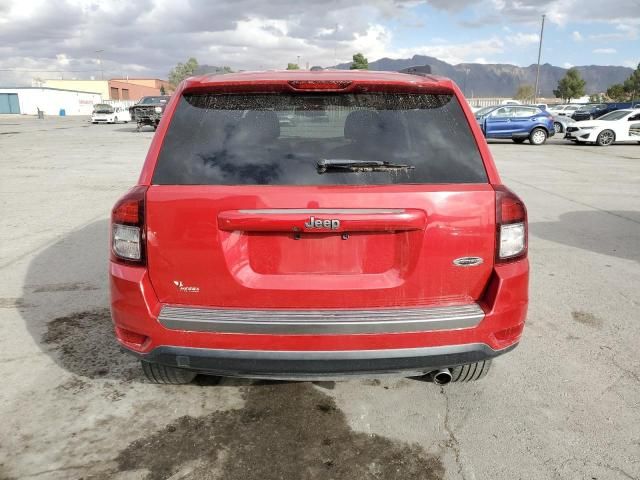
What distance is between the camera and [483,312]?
238cm

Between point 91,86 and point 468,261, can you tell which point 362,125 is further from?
point 91,86

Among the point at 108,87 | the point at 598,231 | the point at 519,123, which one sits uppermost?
the point at 108,87

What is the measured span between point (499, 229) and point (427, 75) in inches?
41.6

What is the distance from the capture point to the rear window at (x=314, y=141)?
233cm

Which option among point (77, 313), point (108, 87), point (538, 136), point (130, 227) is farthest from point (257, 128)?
point (108, 87)

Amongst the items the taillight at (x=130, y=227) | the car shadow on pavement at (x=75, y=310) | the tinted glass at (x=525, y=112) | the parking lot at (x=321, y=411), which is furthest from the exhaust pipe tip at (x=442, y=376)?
the tinted glass at (x=525, y=112)

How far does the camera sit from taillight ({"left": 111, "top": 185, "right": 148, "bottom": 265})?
7.73 ft

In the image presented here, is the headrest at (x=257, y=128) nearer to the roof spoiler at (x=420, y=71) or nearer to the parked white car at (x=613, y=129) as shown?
the roof spoiler at (x=420, y=71)

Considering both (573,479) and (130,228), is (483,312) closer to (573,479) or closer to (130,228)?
(573,479)

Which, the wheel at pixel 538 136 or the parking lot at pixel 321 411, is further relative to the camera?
the wheel at pixel 538 136

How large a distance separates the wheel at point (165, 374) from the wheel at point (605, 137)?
24.1m

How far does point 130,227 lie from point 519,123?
23.6 metres

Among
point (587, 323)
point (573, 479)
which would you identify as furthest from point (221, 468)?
point (587, 323)

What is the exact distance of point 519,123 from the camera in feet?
76.0
